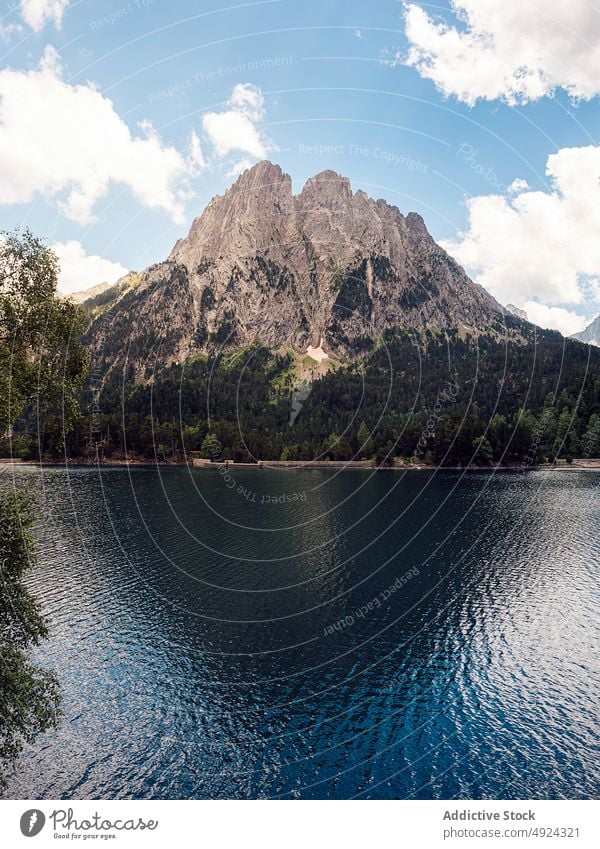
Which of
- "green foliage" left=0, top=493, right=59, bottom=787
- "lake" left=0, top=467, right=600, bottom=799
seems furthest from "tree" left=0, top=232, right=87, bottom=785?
"lake" left=0, top=467, right=600, bottom=799

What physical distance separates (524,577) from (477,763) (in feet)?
141

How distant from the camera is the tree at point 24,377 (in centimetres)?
2170

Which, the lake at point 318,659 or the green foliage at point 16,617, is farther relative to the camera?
the lake at point 318,659

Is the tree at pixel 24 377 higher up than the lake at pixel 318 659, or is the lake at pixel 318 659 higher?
the tree at pixel 24 377

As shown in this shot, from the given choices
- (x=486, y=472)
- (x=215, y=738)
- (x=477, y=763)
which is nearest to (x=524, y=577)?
(x=477, y=763)

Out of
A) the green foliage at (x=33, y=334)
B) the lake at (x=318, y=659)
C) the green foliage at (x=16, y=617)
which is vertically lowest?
the lake at (x=318, y=659)

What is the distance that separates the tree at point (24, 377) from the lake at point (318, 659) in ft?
38.3

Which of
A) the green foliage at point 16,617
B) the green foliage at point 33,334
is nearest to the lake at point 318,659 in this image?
the green foliage at point 16,617

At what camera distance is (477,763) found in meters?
32.4

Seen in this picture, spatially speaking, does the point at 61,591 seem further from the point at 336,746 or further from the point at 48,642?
the point at 336,746

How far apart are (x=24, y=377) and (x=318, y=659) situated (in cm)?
3710

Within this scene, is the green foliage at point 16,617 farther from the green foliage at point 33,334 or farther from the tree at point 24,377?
the green foliage at point 33,334

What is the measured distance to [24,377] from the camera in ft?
72.3

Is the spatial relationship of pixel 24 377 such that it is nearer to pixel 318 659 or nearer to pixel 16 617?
pixel 16 617
